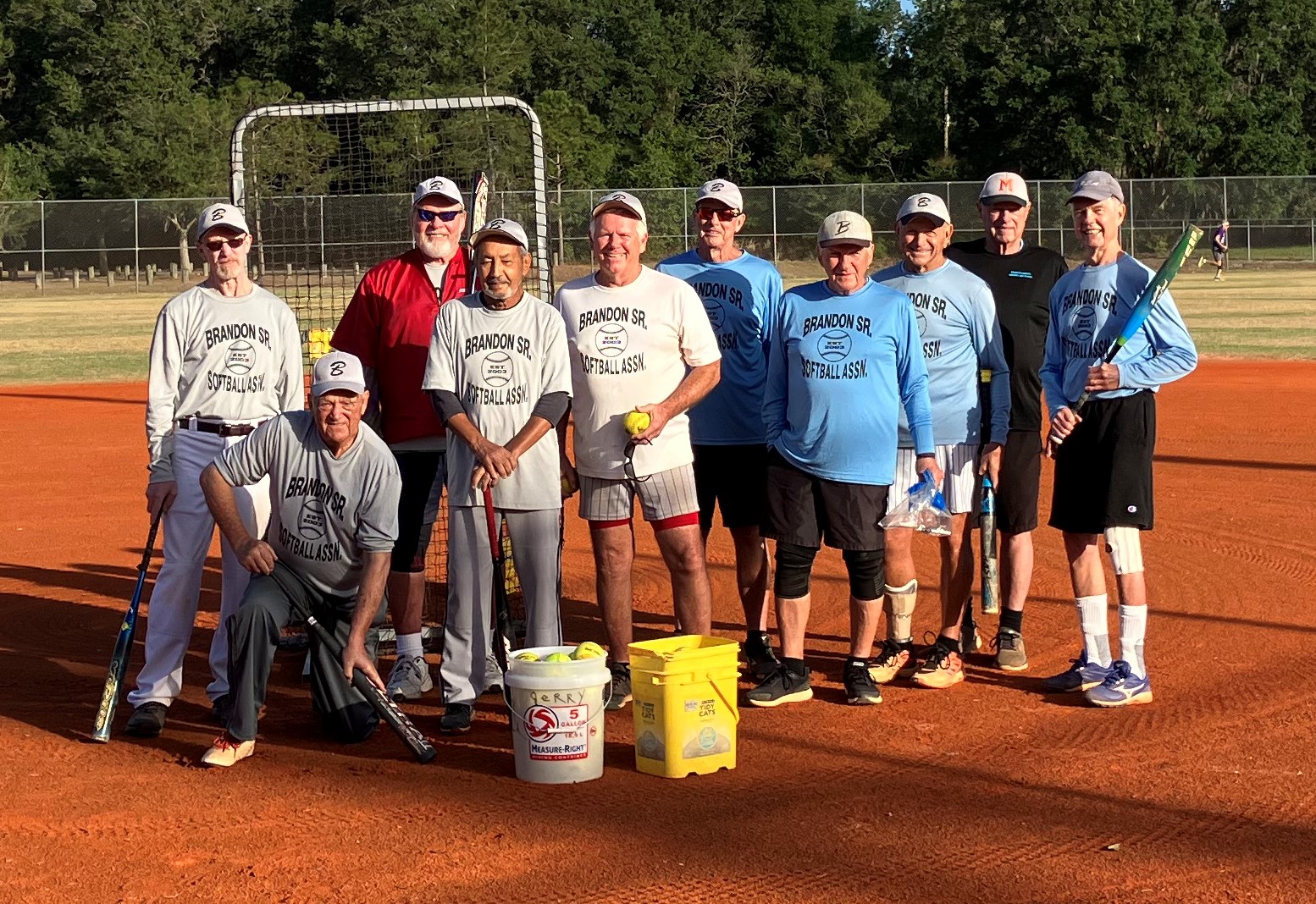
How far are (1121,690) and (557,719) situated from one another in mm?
2632

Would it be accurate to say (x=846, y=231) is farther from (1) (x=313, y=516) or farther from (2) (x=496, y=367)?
(1) (x=313, y=516)

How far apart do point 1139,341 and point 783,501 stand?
67.3 inches

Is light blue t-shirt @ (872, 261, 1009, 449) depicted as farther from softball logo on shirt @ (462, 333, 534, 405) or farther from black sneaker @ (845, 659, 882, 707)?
softball logo on shirt @ (462, 333, 534, 405)

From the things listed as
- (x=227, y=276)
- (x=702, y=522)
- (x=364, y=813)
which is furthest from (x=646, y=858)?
(x=227, y=276)

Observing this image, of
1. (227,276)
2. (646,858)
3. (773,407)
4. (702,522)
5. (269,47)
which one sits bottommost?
(646,858)

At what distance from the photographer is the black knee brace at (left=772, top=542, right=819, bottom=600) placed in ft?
22.3

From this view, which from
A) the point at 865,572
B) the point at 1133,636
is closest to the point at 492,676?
the point at 865,572

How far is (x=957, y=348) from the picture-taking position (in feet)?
23.8

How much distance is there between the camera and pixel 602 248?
22.0 feet

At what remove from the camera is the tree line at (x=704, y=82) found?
191ft

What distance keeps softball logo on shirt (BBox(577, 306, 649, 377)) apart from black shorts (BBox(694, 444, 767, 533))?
0.95m

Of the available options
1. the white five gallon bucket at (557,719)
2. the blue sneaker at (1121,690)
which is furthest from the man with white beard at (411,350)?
the blue sneaker at (1121,690)

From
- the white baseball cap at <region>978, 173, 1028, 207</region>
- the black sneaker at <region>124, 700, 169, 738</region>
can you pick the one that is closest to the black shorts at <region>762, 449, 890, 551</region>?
the white baseball cap at <region>978, 173, 1028, 207</region>

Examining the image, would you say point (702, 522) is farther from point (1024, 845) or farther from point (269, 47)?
point (269, 47)
